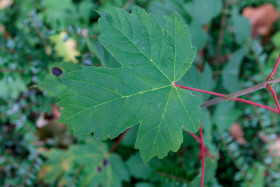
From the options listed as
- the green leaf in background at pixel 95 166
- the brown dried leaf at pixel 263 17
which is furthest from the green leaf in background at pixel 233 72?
the green leaf in background at pixel 95 166

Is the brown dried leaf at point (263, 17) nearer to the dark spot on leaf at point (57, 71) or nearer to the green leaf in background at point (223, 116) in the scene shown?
the green leaf in background at point (223, 116)

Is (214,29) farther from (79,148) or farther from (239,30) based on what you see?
(79,148)

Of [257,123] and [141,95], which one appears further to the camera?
[257,123]

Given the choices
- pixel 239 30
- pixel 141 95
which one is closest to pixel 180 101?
pixel 141 95

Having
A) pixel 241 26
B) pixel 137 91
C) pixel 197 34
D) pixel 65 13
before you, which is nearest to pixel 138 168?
pixel 137 91

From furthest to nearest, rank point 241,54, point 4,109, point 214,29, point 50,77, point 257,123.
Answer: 1. point 214,29
2. point 257,123
3. point 241,54
4. point 4,109
5. point 50,77

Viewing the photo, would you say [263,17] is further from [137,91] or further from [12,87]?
[12,87]
